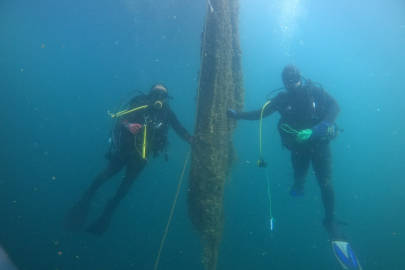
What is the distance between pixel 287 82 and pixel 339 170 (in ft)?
243

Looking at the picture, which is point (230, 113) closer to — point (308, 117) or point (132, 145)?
point (308, 117)

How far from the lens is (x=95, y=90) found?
2997 inches

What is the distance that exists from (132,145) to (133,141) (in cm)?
13

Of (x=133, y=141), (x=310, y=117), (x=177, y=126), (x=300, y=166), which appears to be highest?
(x=310, y=117)

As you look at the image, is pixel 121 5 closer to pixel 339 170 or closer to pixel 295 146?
pixel 295 146

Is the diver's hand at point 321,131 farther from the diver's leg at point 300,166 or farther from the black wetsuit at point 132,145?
the black wetsuit at point 132,145

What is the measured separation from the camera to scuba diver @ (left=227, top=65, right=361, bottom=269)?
4.61 metres

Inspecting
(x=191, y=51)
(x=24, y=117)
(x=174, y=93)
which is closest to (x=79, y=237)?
(x=191, y=51)

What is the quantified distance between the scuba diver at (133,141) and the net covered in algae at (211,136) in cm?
94

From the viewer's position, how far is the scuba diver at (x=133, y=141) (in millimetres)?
4977

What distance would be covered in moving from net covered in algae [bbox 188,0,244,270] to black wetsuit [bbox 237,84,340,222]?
98 centimetres

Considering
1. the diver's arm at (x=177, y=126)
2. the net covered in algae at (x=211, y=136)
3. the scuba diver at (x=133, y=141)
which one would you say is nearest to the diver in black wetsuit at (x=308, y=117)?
the net covered in algae at (x=211, y=136)

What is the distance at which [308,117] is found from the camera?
15.5 feet

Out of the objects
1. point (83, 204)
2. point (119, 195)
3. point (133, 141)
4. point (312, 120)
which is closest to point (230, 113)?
point (312, 120)
